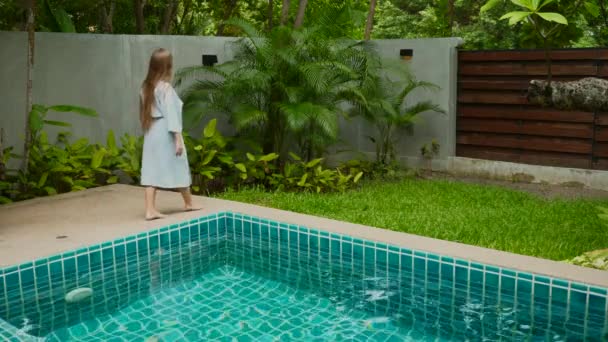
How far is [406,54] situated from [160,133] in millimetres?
4928

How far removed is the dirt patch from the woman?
14.6ft

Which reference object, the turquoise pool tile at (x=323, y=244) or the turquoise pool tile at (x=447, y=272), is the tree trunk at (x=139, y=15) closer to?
the turquoise pool tile at (x=323, y=244)

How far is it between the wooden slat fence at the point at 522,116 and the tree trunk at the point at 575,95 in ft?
21.0

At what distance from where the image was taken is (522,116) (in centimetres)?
875

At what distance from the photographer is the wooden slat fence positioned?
8.16 metres

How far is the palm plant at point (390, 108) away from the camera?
338 inches

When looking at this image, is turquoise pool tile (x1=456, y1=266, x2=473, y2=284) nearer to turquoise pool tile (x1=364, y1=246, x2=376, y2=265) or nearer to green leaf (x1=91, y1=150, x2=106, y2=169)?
turquoise pool tile (x1=364, y1=246, x2=376, y2=265)

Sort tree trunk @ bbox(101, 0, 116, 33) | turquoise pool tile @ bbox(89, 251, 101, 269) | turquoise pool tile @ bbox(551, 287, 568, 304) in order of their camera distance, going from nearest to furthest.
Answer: turquoise pool tile @ bbox(551, 287, 568, 304) < turquoise pool tile @ bbox(89, 251, 101, 269) < tree trunk @ bbox(101, 0, 116, 33)

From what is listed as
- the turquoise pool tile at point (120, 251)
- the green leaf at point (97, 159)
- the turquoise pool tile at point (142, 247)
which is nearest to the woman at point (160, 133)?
the turquoise pool tile at point (142, 247)

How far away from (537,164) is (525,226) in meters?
3.11

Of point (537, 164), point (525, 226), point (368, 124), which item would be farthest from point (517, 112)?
point (525, 226)

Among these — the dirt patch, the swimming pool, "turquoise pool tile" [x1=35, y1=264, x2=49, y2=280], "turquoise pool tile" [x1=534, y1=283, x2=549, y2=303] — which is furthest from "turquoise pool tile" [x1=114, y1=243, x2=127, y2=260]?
the dirt patch

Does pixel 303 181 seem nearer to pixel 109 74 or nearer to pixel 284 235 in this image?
pixel 284 235

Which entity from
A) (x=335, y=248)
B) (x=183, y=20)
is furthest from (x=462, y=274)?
(x=183, y=20)
